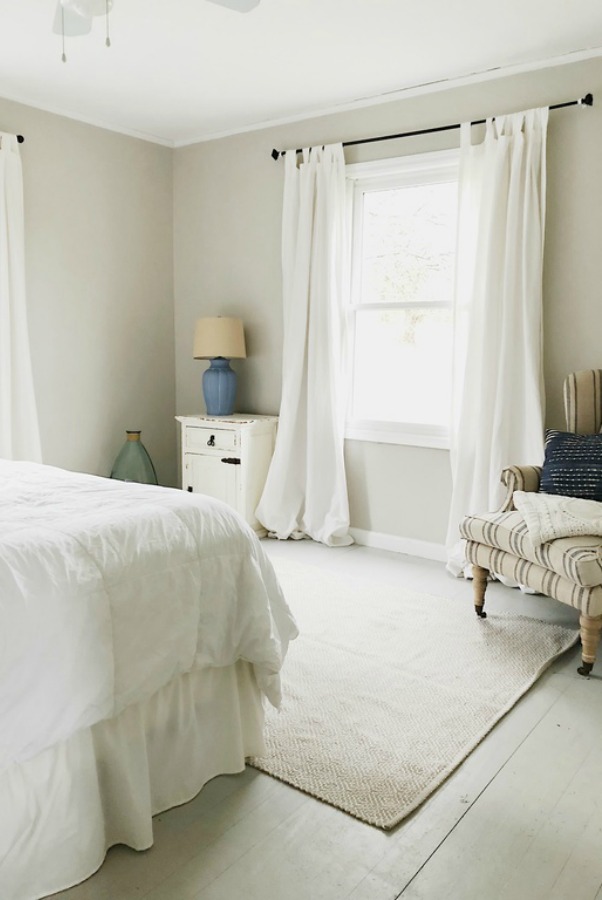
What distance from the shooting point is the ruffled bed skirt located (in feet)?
5.00

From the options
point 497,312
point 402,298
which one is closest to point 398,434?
point 402,298

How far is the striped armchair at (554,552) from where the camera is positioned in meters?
2.63

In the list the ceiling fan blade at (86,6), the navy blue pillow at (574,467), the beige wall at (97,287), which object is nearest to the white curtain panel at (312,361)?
the beige wall at (97,287)

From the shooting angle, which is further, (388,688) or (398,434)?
(398,434)

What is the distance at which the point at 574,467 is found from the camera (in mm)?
3141

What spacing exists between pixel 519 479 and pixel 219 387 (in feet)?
6.86

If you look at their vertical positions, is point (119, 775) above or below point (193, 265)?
below

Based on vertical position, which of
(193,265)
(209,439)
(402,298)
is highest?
(193,265)

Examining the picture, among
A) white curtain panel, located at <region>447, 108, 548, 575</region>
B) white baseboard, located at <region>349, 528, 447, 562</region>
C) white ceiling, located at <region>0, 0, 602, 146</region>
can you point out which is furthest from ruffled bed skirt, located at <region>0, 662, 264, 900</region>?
white ceiling, located at <region>0, 0, 602, 146</region>

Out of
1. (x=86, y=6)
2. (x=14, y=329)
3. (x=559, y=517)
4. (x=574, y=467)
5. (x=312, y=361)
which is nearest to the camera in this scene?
(x=86, y=6)

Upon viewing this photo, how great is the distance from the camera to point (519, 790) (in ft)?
6.57

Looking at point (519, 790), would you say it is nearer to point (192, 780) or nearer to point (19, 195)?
point (192, 780)

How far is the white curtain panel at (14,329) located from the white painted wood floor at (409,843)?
268 centimetres

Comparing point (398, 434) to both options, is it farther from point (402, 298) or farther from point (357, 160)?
point (357, 160)
